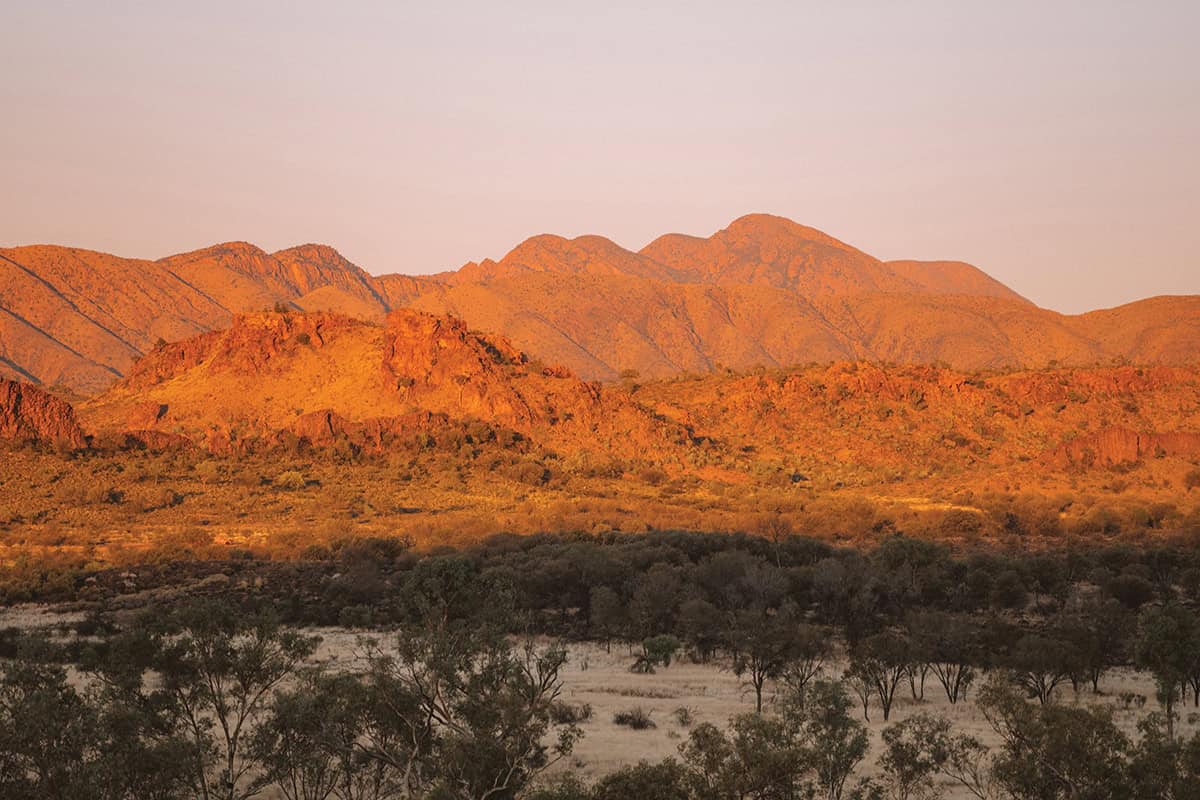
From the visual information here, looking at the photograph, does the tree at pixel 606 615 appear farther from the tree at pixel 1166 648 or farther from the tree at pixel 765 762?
the tree at pixel 765 762

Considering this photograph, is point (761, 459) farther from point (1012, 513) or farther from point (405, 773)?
point (405, 773)

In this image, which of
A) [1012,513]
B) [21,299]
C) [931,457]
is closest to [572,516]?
[1012,513]

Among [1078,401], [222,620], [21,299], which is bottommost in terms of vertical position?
[222,620]

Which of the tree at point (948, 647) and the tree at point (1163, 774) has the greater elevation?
the tree at point (1163, 774)

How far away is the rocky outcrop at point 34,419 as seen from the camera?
64.9 metres

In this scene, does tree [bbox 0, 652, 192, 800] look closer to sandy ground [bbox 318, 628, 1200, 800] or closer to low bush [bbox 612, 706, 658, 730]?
sandy ground [bbox 318, 628, 1200, 800]

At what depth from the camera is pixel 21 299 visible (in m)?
160

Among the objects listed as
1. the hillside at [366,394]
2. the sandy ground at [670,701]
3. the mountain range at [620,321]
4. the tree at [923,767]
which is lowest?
the sandy ground at [670,701]

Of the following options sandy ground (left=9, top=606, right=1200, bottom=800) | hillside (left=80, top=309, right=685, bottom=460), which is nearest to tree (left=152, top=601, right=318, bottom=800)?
sandy ground (left=9, top=606, right=1200, bottom=800)

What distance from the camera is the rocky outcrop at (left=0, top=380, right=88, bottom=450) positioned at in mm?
64938

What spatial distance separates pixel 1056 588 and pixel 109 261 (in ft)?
585

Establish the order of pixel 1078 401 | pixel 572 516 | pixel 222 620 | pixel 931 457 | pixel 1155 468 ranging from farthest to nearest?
1. pixel 1078 401
2. pixel 931 457
3. pixel 1155 468
4. pixel 572 516
5. pixel 222 620

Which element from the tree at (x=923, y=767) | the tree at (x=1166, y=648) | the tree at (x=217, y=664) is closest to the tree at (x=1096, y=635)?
the tree at (x=1166, y=648)

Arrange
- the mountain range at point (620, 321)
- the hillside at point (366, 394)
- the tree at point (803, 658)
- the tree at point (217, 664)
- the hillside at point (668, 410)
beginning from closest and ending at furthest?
the tree at point (217, 664) < the tree at point (803, 658) < the hillside at point (668, 410) < the hillside at point (366, 394) < the mountain range at point (620, 321)
